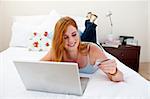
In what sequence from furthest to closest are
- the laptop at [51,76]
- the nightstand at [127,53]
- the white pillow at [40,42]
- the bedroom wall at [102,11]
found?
1. the bedroom wall at [102,11]
2. the nightstand at [127,53]
3. the white pillow at [40,42]
4. the laptop at [51,76]

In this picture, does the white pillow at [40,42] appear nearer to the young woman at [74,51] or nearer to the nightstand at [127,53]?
the nightstand at [127,53]

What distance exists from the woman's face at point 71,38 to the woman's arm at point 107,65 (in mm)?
135

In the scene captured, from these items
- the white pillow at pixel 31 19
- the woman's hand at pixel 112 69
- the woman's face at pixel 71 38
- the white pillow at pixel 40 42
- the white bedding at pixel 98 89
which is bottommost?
the white bedding at pixel 98 89

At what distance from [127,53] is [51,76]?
6.02 ft

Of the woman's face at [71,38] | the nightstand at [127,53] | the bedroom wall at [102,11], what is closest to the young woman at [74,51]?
the woman's face at [71,38]

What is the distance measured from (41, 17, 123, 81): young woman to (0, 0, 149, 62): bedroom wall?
1702 mm

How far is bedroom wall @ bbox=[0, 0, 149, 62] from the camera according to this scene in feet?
10.8

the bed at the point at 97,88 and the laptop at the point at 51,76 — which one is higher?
the laptop at the point at 51,76

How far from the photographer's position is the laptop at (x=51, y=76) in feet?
4.36

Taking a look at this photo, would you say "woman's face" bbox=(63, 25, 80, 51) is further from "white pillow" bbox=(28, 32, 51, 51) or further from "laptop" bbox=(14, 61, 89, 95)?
"white pillow" bbox=(28, 32, 51, 51)

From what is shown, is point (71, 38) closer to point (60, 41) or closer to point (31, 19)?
point (60, 41)

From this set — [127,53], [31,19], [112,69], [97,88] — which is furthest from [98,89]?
[31,19]

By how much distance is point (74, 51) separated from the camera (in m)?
1.66

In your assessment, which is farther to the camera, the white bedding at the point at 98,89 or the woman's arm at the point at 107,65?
the woman's arm at the point at 107,65
